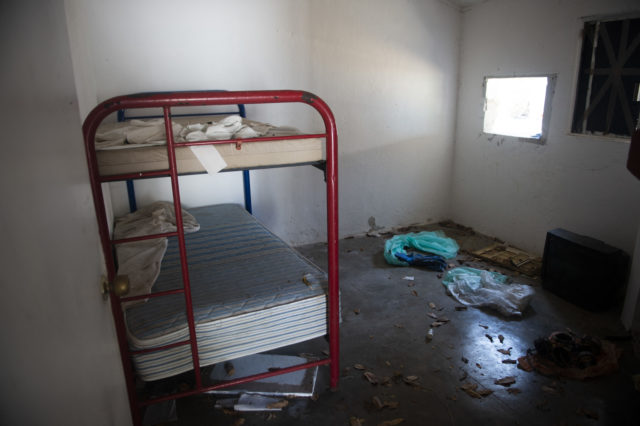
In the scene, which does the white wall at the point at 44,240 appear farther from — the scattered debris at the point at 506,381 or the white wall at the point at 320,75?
the white wall at the point at 320,75

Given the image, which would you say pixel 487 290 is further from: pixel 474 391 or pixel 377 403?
pixel 377 403

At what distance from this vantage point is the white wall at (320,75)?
360 centimetres

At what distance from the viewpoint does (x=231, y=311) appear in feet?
6.93

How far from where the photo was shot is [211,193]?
413 centimetres

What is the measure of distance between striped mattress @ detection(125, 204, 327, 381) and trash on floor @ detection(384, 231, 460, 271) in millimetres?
1700

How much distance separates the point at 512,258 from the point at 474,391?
2.06m

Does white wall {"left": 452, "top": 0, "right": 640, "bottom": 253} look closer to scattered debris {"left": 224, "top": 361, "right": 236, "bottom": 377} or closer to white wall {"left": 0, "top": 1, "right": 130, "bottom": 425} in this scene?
scattered debris {"left": 224, "top": 361, "right": 236, "bottom": 377}

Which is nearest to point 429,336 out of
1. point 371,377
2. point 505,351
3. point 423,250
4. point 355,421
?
point 505,351

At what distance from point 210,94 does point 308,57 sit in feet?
8.86

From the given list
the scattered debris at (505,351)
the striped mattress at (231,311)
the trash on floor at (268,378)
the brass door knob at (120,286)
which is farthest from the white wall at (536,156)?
the brass door knob at (120,286)

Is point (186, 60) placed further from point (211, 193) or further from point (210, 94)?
point (210, 94)

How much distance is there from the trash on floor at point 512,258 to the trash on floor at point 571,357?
119 cm

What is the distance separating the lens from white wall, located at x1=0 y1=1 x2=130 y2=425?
2.52 ft

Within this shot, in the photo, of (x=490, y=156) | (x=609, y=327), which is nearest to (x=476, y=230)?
(x=490, y=156)
